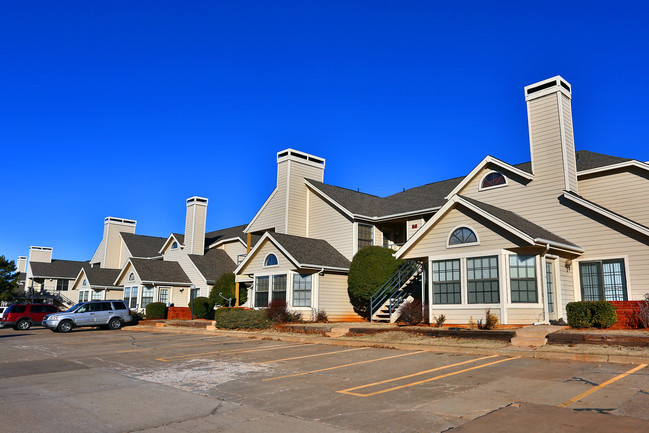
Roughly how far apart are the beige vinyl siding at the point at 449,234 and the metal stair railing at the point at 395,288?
104 inches

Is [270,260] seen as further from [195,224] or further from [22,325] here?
[22,325]

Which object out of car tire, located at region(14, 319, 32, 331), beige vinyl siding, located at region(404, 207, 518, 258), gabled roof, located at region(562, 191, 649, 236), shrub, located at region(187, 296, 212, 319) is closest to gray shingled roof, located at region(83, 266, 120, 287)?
car tire, located at region(14, 319, 32, 331)

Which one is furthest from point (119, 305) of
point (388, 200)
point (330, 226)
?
point (388, 200)

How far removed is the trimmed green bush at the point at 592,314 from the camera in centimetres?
1600

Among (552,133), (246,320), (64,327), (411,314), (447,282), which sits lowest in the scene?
(64,327)

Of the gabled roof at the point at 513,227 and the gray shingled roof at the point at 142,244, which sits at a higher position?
the gray shingled roof at the point at 142,244

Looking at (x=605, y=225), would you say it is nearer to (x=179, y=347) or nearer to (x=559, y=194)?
(x=559, y=194)

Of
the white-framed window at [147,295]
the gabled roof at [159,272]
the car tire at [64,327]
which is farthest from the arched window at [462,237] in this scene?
the white-framed window at [147,295]

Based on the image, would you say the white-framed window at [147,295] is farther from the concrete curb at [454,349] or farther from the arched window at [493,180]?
the arched window at [493,180]

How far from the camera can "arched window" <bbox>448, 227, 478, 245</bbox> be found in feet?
62.5

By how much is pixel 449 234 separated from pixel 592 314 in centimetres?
563

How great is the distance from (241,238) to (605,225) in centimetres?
2645

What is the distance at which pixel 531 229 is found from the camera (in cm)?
1864

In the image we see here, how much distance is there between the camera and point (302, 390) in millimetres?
9125
